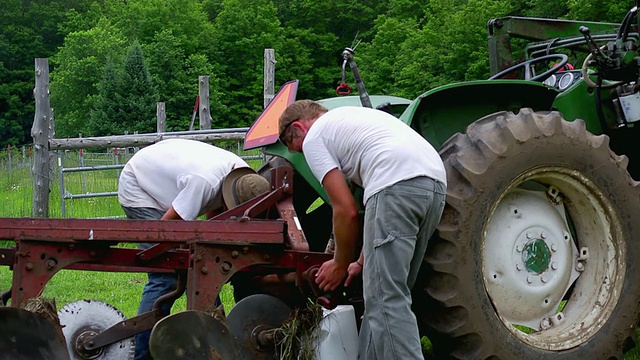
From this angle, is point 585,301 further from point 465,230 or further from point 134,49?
point 134,49

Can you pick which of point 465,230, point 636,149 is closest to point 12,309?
point 465,230

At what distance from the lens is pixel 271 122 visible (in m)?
5.32

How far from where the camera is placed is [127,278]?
8.18m

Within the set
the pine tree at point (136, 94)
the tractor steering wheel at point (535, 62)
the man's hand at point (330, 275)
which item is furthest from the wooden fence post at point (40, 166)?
the pine tree at point (136, 94)

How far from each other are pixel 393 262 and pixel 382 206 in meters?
0.25

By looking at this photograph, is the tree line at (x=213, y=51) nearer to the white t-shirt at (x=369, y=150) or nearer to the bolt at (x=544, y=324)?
the bolt at (x=544, y=324)

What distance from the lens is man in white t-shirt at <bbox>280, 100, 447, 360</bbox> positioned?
12.3ft

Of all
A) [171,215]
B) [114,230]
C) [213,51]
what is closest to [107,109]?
[213,51]

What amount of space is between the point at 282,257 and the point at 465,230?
3.03 ft

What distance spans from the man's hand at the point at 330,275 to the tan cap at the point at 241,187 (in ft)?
→ 3.27

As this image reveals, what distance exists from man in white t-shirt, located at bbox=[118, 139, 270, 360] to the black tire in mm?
1394

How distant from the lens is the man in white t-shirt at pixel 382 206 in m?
3.76

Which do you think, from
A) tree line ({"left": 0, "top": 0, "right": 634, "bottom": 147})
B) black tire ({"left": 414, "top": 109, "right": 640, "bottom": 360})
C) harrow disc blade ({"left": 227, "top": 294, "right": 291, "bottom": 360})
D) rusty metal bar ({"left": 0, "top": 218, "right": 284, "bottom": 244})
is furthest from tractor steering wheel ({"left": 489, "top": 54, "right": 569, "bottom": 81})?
tree line ({"left": 0, "top": 0, "right": 634, "bottom": 147})

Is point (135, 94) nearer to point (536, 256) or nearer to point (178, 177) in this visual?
point (178, 177)
